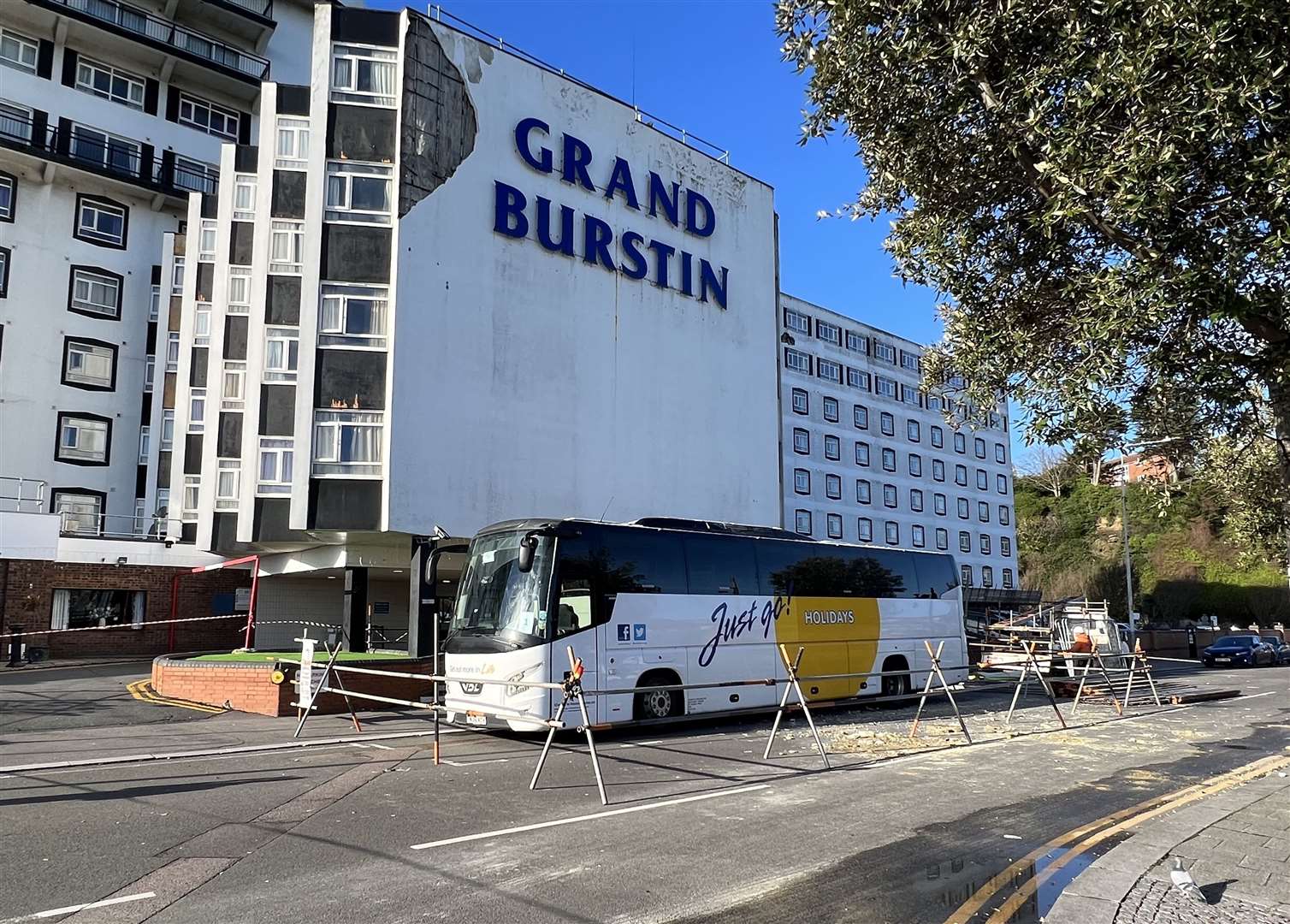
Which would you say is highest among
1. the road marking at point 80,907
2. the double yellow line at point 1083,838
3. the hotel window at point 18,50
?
the hotel window at point 18,50

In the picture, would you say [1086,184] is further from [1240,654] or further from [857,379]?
[857,379]

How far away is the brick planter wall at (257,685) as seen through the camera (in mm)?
17312

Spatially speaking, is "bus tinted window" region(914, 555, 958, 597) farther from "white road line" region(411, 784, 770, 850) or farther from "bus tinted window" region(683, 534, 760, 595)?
"white road line" region(411, 784, 770, 850)

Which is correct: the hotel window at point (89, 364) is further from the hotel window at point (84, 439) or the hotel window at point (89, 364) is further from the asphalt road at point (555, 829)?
the asphalt road at point (555, 829)

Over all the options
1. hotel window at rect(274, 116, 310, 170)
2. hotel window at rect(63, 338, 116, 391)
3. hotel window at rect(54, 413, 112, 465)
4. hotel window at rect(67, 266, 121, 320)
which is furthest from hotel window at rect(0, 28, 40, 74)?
hotel window at rect(274, 116, 310, 170)

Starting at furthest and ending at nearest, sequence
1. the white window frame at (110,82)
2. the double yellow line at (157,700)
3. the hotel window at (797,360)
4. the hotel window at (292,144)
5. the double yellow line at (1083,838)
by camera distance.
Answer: the hotel window at (797,360), the white window frame at (110,82), the hotel window at (292,144), the double yellow line at (157,700), the double yellow line at (1083,838)

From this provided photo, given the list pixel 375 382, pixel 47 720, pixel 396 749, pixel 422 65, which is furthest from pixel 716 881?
pixel 422 65

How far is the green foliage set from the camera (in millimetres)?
6828

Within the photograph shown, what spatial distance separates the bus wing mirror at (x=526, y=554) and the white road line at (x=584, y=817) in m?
4.92

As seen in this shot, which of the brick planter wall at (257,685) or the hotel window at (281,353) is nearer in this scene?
the brick planter wall at (257,685)

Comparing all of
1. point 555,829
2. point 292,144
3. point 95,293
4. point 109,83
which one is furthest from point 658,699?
point 109,83

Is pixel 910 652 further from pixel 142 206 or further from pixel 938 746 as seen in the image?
pixel 142 206

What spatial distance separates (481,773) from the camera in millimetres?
11391

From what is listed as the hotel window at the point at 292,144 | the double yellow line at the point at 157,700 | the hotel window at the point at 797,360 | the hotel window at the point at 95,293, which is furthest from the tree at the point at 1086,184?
the hotel window at the point at 797,360
